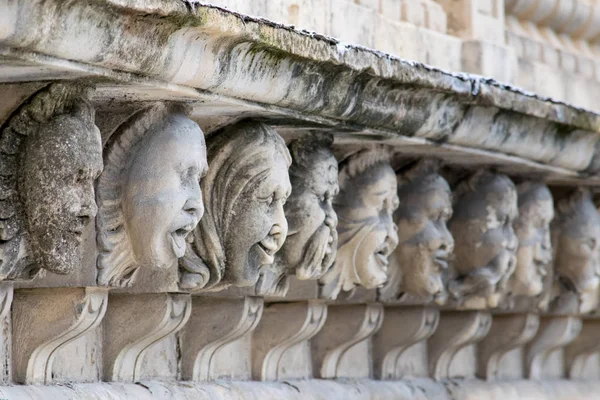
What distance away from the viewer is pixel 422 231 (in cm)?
517

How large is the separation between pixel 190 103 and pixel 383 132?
2.37 feet

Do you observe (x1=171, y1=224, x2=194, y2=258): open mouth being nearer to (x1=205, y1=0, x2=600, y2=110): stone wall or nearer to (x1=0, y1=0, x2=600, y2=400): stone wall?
(x1=0, y1=0, x2=600, y2=400): stone wall

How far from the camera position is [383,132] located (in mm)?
4570

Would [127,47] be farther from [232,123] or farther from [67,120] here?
[232,123]

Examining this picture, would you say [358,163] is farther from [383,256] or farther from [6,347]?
[6,347]

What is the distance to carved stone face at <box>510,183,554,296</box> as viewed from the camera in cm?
567

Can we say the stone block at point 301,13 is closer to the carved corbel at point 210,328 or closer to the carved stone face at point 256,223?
the carved stone face at point 256,223

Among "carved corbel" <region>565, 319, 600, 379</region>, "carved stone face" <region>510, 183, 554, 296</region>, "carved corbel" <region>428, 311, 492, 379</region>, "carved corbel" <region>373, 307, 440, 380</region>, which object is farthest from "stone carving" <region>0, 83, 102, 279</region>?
"carved corbel" <region>565, 319, 600, 379</region>

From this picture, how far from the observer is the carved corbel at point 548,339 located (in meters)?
6.45

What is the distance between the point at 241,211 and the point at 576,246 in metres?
2.22

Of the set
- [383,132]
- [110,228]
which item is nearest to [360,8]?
[383,132]

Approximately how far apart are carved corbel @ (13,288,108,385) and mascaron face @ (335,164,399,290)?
0.99 meters

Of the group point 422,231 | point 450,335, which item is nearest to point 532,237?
point 450,335

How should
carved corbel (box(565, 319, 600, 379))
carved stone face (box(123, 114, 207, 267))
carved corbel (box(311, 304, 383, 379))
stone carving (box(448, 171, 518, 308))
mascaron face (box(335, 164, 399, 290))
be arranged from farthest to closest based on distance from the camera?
1. carved corbel (box(565, 319, 600, 379))
2. stone carving (box(448, 171, 518, 308))
3. carved corbel (box(311, 304, 383, 379))
4. mascaron face (box(335, 164, 399, 290))
5. carved stone face (box(123, 114, 207, 267))
